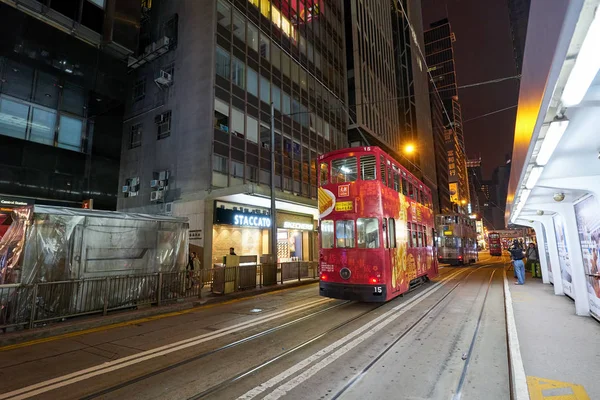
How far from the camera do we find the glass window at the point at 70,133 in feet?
63.9

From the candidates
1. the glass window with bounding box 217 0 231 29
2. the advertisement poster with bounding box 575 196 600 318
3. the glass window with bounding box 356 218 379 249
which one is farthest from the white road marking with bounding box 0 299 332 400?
the glass window with bounding box 217 0 231 29

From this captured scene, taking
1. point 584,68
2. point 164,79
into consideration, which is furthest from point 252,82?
point 584,68

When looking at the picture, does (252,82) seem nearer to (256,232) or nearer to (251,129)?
(251,129)

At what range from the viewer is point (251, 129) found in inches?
837

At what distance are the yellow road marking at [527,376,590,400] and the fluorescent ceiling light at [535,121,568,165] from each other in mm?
2966

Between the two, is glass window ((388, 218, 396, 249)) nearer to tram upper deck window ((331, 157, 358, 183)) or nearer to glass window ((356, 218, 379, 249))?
glass window ((356, 218, 379, 249))

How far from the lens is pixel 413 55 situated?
63344 millimetres

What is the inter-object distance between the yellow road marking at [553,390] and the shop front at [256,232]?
13.2 m

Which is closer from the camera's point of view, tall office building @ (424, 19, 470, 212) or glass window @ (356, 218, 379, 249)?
glass window @ (356, 218, 379, 249)

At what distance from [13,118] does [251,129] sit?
43.2 ft

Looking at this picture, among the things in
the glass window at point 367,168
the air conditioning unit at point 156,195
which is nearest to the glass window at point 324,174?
the glass window at point 367,168

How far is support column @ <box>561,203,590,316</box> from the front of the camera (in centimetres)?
771

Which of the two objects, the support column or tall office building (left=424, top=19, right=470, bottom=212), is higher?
tall office building (left=424, top=19, right=470, bottom=212)

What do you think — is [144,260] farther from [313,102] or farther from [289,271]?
[313,102]
